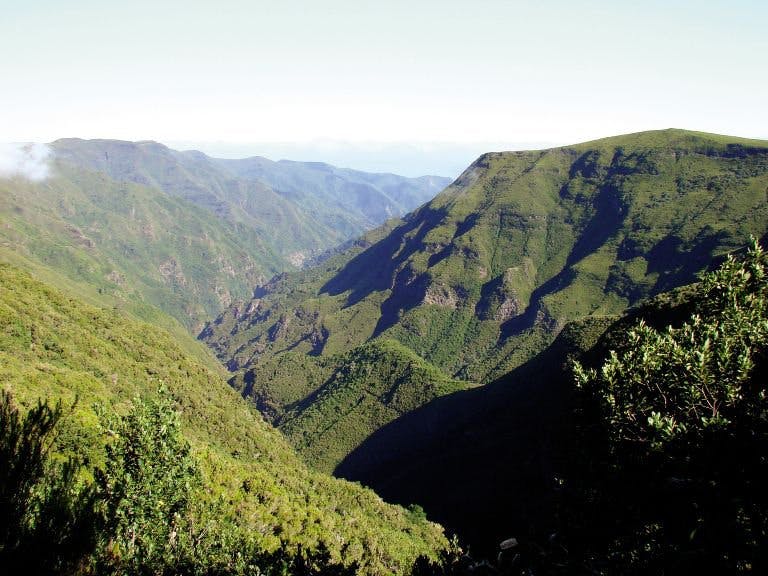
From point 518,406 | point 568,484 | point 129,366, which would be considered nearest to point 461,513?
point 518,406

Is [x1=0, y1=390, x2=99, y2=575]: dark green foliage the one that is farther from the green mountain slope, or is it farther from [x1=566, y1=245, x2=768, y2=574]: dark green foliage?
the green mountain slope

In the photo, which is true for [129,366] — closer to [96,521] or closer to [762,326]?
[96,521]

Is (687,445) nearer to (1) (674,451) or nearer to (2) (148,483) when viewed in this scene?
(1) (674,451)

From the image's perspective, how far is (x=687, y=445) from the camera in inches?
682

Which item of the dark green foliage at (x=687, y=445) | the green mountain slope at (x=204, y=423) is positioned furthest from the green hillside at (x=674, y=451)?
the green mountain slope at (x=204, y=423)

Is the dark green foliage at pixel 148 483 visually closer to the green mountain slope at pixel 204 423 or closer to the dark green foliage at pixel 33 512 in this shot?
the dark green foliage at pixel 33 512

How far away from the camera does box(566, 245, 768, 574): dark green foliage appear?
15242 mm

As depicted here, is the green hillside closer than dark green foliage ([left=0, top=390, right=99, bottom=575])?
Yes

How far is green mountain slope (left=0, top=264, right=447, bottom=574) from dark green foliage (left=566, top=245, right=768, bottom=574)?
150 ft

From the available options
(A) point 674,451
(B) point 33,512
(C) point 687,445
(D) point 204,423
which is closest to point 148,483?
(B) point 33,512

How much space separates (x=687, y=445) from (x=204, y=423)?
120 meters

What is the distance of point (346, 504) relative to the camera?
111250mm

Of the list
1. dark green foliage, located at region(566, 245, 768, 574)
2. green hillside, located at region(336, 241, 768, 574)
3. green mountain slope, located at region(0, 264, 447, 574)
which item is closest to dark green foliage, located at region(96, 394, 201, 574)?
green hillside, located at region(336, 241, 768, 574)

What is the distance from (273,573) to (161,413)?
12981 millimetres
